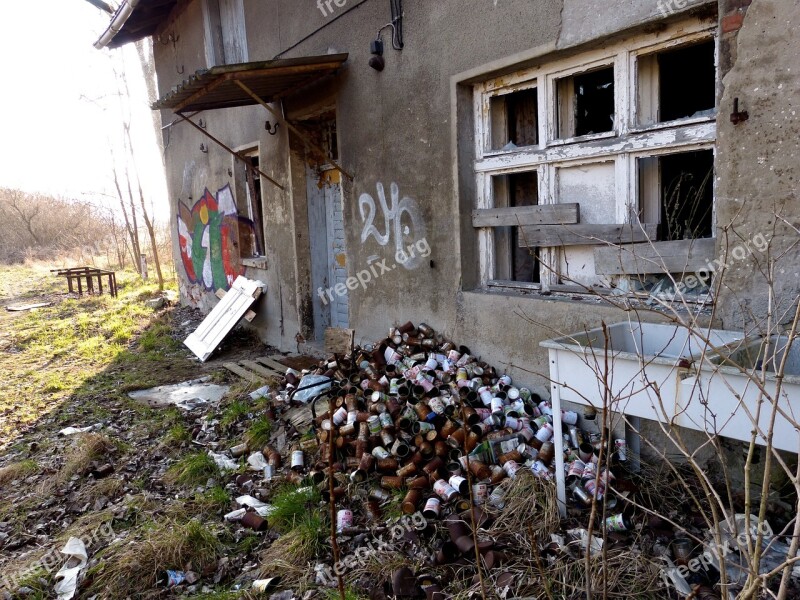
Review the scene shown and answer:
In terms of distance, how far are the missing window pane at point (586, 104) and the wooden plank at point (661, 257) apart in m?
0.88

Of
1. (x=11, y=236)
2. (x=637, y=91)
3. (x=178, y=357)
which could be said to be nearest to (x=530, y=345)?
(x=637, y=91)

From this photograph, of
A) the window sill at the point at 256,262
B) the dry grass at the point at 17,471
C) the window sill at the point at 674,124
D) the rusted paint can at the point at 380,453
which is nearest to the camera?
the window sill at the point at 674,124

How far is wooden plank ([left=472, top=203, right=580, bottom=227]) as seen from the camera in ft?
13.3

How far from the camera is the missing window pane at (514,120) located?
4.53 meters

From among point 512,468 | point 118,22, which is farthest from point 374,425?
point 118,22

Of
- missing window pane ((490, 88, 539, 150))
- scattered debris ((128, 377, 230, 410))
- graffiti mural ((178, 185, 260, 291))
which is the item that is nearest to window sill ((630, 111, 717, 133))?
missing window pane ((490, 88, 539, 150))

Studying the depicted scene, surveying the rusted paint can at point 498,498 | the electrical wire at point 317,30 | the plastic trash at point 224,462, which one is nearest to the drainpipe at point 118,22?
the electrical wire at point 317,30

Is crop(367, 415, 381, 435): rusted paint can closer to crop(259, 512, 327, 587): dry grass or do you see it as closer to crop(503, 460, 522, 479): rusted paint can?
crop(259, 512, 327, 587): dry grass

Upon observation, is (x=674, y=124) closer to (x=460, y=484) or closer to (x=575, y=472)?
(x=575, y=472)

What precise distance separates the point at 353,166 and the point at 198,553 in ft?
12.6

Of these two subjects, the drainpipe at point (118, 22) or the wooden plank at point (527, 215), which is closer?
the wooden plank at point (527, 215)

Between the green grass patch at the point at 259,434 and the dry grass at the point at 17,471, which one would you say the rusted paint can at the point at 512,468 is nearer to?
the green grass patch at the point at 259,434

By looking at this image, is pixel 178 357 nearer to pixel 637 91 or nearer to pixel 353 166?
pixel 353 166

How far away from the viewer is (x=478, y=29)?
435cm
